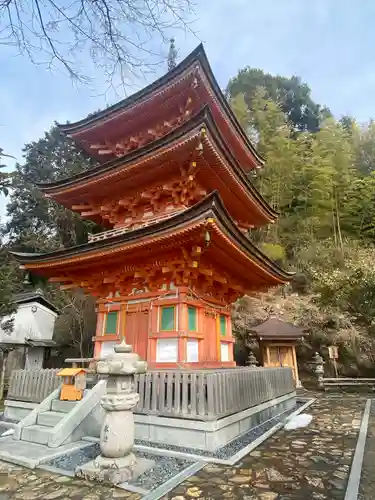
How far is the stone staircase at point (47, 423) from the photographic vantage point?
588 cm

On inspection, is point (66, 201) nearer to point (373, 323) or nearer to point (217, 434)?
point (217, 434)

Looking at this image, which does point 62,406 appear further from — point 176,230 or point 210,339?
point 176,230

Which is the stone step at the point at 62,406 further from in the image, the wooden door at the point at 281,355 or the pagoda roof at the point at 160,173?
the wooden door at the point at 281,355

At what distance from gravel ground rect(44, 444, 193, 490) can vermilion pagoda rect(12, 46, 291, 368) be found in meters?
2.79

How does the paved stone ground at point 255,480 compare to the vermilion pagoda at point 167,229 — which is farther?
the vermilion pagoda at point 167,229

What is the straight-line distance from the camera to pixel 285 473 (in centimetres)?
454

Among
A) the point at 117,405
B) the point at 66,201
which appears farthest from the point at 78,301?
the point at 117,405

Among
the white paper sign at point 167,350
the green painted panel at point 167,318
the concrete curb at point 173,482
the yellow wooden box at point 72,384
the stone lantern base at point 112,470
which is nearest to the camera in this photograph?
the concrete curb at point 173,482

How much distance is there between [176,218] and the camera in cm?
724

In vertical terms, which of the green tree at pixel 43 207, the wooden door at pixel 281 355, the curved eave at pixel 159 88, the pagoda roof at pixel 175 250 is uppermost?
the green tree at pixel 43 207

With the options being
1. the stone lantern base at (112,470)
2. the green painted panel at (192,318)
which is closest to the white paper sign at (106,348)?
the green painted panel at (192,318)

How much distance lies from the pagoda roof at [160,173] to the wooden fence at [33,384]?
562cm

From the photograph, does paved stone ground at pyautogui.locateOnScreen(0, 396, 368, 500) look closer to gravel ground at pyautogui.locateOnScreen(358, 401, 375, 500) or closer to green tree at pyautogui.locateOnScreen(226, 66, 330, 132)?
gravel ground at pyautogui.locateOnScreen(358, 401, 375, 500)

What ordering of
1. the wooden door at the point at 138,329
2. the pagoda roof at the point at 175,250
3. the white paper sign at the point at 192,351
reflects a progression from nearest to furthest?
the pagoda roof at the point at 175,250, the white paper sign at the point at 192,351, the wooden door at the point at 138,329
